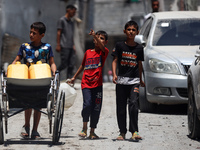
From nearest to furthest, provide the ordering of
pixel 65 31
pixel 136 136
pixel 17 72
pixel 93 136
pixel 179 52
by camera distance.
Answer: pixel 17 72 → pixel 136 136 → pixel 93 136 → pixel 179 52 → pixel 65 31

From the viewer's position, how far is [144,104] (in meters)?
10.7

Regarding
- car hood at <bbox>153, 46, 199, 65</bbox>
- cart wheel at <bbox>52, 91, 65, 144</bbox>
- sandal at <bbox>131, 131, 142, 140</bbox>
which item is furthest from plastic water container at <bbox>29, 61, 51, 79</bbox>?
car hood at <bbox>153, 46, 199, 65</bbox>

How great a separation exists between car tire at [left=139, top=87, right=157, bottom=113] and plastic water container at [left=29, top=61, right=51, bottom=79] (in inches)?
138

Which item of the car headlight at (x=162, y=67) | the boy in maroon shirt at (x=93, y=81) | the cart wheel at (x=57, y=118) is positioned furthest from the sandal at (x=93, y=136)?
the car headlight at (x=162, y=67)

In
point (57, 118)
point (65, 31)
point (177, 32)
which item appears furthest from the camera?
point (65, 31)

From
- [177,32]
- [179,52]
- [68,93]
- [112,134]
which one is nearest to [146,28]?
[177,32]

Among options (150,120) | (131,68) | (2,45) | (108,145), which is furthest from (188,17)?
(2,45)

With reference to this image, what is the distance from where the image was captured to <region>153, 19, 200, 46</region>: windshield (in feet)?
36.4

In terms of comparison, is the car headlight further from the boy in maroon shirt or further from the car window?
the boy in maroon shirt

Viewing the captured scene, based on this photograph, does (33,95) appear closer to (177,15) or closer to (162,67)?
(162,67)

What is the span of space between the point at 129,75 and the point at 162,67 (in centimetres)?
251

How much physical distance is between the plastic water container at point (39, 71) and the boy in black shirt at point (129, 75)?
Result: 37.7 inches

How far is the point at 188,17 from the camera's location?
11594 mm

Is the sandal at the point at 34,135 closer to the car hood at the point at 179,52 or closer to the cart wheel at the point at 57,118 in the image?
the cart wheel at the point at 57,118
